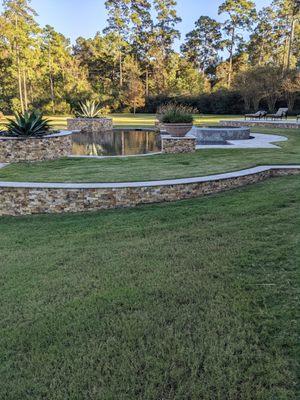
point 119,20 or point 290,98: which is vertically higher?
point 119,20

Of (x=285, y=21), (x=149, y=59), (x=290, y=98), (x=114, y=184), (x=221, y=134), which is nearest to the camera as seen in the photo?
(x=114, y=184)

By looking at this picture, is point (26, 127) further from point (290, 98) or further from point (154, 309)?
point (290, 98)

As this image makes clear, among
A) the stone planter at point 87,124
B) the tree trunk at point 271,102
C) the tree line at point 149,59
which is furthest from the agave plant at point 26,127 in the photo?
the tree trunk at point 271,102

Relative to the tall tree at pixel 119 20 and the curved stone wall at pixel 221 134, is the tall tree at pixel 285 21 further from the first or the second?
the curved stone wall at pixel 221 134

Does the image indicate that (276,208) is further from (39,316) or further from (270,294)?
(39,316)

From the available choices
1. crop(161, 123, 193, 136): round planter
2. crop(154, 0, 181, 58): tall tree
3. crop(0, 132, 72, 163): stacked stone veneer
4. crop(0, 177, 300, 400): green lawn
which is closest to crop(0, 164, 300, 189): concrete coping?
crop(0, 177, 300, 400): green lawn

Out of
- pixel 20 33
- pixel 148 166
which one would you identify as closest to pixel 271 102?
pixel 20 33

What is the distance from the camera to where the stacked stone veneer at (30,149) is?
9.16m

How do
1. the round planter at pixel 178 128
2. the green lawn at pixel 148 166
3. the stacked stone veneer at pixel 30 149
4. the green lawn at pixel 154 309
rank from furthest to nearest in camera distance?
the round planter at pixel 178 128 < the stacked stone veneer at pixel 30 149 < the green lawn at pixel 148 166 < the green lawn at pixel 154 309

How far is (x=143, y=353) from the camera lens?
224 centimetres

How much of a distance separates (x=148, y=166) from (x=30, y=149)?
346 cm

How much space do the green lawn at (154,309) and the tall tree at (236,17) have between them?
39127mm

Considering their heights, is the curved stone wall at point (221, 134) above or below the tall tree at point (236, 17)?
below

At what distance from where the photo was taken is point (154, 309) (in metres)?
2.73
